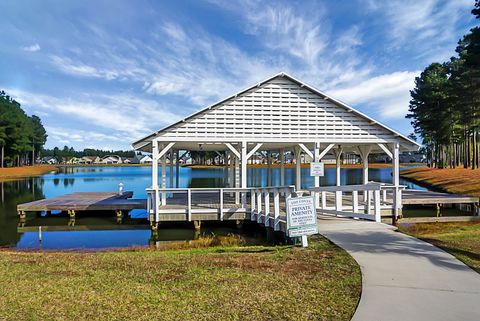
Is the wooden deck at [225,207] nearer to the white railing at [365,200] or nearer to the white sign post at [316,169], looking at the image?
the white railing at [365,200]

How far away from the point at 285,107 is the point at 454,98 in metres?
23.2

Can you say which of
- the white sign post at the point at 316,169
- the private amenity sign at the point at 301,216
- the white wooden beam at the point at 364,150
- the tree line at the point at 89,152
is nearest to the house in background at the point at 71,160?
the tree line at the point at 89,152

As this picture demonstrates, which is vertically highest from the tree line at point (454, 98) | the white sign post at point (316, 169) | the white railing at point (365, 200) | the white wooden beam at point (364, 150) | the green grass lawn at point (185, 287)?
the tree line at point (454, 98)

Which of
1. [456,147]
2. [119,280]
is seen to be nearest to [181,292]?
[119,280]

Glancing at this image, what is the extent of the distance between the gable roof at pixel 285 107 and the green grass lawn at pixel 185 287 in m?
7.39

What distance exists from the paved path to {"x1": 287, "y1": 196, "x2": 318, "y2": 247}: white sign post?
0.81 meters

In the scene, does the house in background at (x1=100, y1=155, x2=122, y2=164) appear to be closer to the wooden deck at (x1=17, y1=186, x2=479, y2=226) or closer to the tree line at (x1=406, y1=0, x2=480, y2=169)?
the tree line at (x1=406, y1=0, x2=480, y2=169)

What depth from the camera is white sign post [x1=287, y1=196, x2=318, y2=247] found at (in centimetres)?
773

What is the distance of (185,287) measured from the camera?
5.16m

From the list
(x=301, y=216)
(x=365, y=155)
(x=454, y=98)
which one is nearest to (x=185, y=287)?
(x=301, y=216)

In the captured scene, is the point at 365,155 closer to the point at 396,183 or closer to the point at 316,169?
the point at 396,183

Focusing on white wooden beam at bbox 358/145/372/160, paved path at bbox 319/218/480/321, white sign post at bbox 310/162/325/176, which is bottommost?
paved path at bbox 319/218/480/321

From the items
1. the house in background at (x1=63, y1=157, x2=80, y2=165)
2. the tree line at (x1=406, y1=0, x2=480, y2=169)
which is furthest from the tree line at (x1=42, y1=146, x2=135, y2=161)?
the tree line at (x1=406, y1=0, x2=480, y2=169)

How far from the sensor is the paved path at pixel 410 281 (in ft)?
13.5
